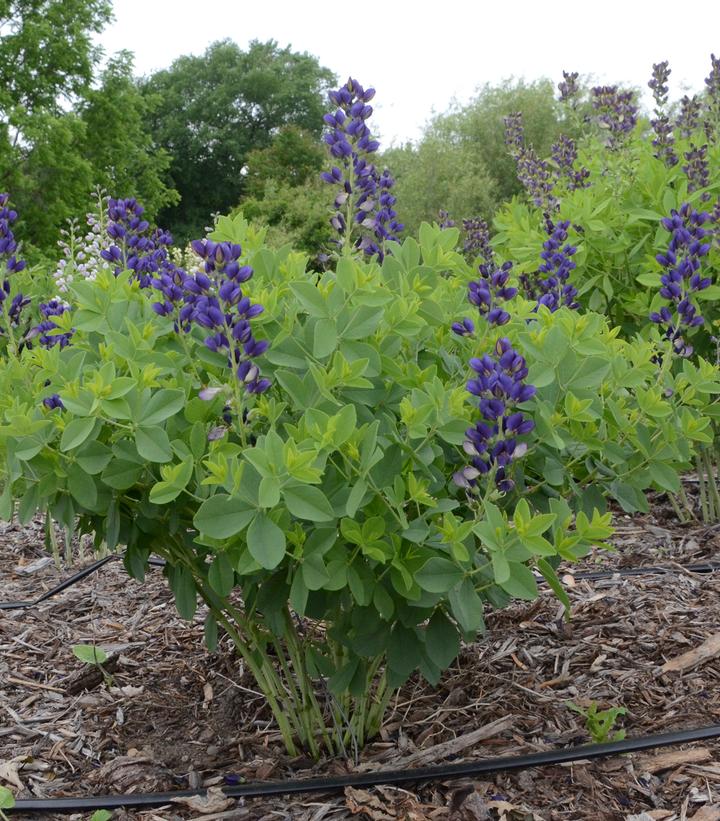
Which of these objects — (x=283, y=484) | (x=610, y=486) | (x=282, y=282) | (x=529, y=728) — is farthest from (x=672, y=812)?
(x=282, y=282)

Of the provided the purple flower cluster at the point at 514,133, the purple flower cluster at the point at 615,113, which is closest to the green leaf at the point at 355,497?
the purple flower cluster at the point at 615,113

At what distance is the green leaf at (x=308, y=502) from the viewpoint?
176cm

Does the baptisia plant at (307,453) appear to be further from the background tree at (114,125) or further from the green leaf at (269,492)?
the background tree at (114,125)

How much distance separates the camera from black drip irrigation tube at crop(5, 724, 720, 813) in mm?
2375

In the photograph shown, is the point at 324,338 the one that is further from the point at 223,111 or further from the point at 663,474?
the point at 223,111

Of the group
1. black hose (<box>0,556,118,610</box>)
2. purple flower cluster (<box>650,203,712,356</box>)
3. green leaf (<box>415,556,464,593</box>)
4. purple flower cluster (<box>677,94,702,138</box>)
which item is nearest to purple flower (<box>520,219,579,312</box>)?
purple flower cluster (<box>650,203,712,356</box>)

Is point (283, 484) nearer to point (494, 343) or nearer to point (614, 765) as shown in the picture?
point (494, 343)

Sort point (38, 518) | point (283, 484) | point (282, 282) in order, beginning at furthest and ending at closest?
point (38, 518) < point (282, 282) < point (283, 484)

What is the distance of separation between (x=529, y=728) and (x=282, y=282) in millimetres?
1475

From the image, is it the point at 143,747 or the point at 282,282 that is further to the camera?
the point at 143,747

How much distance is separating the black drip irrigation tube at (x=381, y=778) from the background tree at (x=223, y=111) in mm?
33620

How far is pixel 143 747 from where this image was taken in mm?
2729

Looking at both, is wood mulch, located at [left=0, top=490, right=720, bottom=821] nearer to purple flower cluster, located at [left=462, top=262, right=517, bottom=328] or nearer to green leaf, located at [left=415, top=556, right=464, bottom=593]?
green leaf, located at [left=415, top=556, right=464, bottom=593]

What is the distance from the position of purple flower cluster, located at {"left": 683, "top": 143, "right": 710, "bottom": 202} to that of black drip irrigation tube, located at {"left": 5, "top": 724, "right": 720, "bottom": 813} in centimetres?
259
